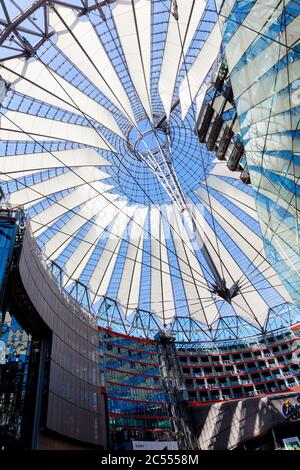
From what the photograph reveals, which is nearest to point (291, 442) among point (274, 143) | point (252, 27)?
point (274, 143)

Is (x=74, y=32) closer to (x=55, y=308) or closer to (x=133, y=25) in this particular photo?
(x=133, y=25)

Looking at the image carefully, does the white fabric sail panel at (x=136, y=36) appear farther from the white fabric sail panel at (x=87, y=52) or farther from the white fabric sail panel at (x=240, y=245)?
the white fabric sail panel at (x=240, y=245)

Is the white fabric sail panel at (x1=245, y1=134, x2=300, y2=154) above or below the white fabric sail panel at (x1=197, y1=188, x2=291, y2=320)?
below

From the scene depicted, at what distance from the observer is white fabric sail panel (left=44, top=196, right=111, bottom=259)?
119ft

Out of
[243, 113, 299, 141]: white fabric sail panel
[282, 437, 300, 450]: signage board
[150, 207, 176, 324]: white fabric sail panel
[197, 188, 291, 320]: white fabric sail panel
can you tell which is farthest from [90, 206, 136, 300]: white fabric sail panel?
[243, 113, 299, 141]: white fabric sail panel

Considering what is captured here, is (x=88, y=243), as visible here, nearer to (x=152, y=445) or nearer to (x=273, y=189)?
(x=152, y=445)

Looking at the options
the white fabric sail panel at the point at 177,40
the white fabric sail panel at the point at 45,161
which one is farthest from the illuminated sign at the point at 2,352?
the white fabric sail panel at the point at 177,40

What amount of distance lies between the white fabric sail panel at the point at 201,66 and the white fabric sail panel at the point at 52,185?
37.6 ft

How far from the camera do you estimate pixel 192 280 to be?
45938 millimetres

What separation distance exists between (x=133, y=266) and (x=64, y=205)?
1236 centimetres

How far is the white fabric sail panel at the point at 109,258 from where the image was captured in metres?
40.1

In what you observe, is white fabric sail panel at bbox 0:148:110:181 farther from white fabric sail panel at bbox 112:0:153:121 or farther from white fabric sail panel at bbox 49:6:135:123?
white fabric sail panel at bbox 112:0:153:121

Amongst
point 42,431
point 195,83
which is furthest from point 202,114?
point 42,431

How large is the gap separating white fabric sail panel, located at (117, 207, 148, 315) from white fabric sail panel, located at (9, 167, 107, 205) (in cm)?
798
